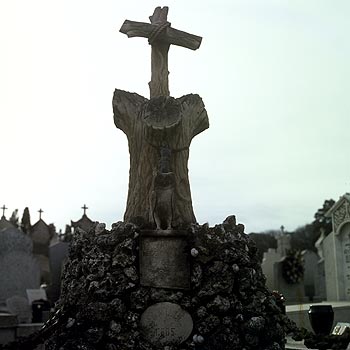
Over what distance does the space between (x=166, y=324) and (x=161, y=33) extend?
4423 mm

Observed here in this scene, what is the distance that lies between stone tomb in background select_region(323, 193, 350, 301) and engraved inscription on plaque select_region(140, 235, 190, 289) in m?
13.2

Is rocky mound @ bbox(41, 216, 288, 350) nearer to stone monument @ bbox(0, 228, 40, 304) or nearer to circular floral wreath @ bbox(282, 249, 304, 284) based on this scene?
stone monument @ bbox(0, 228, 40, 304)

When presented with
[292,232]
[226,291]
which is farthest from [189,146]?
[292,232]

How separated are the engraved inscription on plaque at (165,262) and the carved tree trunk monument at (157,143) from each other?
38cm

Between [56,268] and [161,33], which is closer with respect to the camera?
[161,33]

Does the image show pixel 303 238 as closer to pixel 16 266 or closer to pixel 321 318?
pixel 16 266

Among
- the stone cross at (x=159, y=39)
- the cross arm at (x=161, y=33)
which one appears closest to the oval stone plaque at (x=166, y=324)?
the stone cross at (x=159, y=39)

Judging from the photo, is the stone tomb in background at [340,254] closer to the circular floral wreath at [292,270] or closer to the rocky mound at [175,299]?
the circular floral wreath at [292,270]

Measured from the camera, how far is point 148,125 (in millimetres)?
7398

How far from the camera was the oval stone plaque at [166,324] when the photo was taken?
6.24 m

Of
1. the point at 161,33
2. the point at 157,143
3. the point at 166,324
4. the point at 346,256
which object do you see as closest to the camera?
the point at 166,324

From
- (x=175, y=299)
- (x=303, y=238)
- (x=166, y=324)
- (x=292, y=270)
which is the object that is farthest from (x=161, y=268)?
(x=303, y=238)

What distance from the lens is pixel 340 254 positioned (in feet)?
60.9

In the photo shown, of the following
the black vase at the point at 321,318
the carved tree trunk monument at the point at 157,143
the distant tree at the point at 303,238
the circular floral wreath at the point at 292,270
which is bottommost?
the black vase at the point at 321,318
